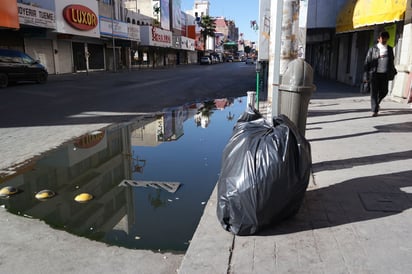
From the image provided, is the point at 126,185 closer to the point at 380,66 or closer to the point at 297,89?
the point at 297,89

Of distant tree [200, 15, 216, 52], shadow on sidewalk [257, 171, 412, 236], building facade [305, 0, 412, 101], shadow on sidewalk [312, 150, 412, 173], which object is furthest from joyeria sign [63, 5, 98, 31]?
distant tree [200, 15, 216, 52]

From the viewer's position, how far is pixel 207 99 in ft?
45.5

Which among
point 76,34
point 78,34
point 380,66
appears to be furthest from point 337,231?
point 78,34

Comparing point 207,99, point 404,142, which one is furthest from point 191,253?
point 207,99

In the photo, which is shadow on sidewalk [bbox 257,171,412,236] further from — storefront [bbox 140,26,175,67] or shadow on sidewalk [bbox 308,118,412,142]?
storefront [bbox 140,26,175,67]

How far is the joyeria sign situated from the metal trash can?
25.6 meters

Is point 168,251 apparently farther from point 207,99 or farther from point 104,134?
point 207,99

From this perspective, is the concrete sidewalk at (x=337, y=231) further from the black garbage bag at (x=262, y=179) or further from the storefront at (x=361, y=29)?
the storefront at (x=361, y=29)

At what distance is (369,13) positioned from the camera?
11930mm

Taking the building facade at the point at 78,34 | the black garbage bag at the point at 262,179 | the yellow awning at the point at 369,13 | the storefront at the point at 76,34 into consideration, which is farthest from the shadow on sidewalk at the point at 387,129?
the storefront at the point at 76,34

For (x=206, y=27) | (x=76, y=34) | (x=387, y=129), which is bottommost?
(x=387, y=129)

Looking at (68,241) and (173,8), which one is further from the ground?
(173,8)

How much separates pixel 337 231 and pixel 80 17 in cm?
2854

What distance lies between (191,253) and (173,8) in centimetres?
5993
